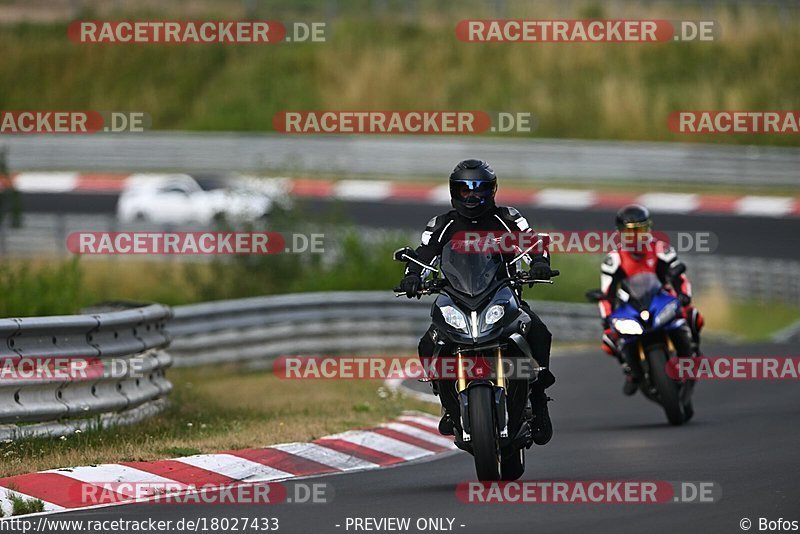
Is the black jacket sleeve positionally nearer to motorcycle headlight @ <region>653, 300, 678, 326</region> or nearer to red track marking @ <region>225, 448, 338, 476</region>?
red track marking @ <region>225, 448, 338, 476</region>

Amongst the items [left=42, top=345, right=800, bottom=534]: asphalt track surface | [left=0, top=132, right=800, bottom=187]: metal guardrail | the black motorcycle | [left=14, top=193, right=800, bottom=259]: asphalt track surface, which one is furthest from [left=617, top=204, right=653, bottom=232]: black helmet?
[left=0, top=132, right=800, bottom=187]: metal guardrail

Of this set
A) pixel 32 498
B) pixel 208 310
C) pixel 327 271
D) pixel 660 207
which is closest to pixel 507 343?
pixel 32 498

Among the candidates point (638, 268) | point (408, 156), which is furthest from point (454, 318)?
point (408, 156)

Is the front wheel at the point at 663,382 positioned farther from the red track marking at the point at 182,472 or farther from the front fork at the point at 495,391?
the red track marking at the point at 182,472

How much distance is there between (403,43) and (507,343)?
35400 mm

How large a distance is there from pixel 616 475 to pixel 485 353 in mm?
1320

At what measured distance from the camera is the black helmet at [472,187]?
10.0m

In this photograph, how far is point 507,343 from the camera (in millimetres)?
9617

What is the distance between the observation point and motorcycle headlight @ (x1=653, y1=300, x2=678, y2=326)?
13680mm

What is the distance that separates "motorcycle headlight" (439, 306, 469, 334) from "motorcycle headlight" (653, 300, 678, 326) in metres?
4.44

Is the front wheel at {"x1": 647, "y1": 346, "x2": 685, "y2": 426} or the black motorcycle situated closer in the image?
the black motorcycle

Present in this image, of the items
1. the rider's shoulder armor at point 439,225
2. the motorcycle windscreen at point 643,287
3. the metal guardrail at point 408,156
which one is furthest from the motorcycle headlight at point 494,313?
the metal guardrail at point 408,156

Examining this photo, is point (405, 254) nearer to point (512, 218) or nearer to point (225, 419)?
point (512, 218)

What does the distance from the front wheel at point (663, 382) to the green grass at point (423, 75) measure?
26.7m
